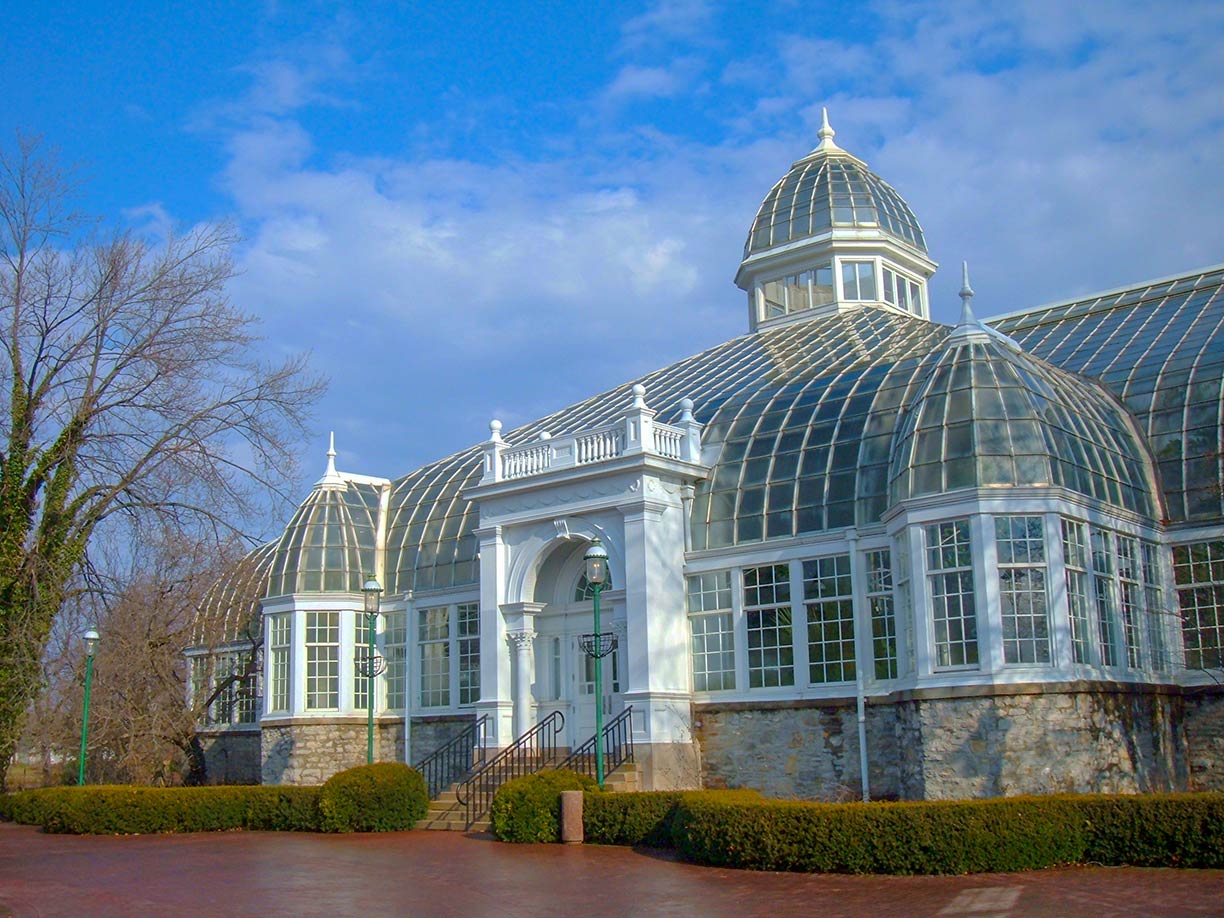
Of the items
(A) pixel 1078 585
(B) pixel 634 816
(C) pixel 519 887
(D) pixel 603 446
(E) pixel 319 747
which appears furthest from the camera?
A: (E) pixel 319 747

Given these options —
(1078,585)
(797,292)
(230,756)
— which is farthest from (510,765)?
(797,292)

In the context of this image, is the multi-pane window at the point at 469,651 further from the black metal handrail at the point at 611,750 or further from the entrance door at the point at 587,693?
the black metal handrail at the point at 611,750

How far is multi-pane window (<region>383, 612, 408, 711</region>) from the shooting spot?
28.8 m

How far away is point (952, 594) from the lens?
19078 mm

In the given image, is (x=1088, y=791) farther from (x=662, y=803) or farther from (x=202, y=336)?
(x=202, y=336)

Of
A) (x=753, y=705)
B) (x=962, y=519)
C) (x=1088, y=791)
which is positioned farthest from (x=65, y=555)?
(x=1088, y=791)

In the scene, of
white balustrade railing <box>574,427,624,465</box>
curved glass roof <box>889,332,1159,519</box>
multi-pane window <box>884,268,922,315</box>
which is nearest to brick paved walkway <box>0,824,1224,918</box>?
curved glass roof <box>889,332,1159,519</box>

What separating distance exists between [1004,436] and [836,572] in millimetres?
4033

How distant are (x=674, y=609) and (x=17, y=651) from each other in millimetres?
13682

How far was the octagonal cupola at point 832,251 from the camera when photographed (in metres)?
33.7

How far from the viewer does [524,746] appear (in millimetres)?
23922

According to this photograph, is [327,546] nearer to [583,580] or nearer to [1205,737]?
[583,580]

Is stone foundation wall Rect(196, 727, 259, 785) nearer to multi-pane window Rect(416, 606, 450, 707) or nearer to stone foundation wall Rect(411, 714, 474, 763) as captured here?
stone foundation wall Rect(411, 714, 474, 763)

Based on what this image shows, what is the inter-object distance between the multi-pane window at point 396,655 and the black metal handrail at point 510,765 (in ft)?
17.9
